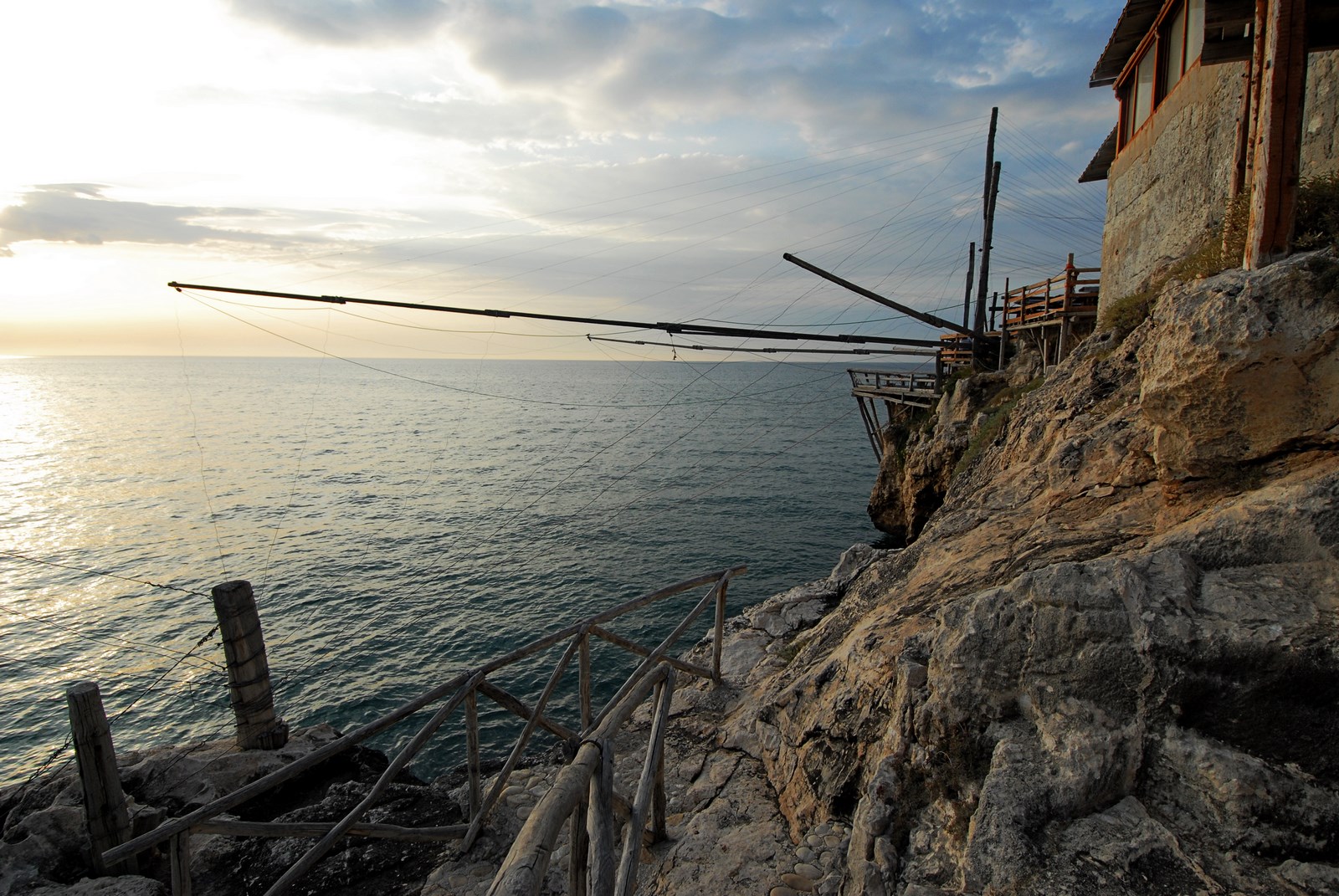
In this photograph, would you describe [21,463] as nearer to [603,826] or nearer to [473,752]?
[473,752]

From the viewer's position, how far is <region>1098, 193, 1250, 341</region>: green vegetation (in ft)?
24.8

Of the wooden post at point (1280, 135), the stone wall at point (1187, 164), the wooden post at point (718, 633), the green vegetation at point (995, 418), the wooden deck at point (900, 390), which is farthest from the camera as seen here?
the wooden deck at point (900, 390)

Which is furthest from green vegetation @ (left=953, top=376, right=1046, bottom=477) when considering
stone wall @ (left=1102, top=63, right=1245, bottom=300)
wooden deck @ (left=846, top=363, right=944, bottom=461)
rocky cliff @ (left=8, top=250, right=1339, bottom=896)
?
rocky cliff @ (left=8, top=250, right=1339, bottom=896)

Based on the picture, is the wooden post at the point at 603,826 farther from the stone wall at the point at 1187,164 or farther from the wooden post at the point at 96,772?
the stone wall at the point at 1187,164

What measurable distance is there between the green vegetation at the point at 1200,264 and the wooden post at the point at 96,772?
13.2 meters

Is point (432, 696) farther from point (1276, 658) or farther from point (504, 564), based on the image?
point (504, 564)

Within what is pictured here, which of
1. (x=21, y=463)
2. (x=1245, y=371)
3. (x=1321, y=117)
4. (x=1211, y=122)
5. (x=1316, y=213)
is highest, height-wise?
(x=1211, y=122)

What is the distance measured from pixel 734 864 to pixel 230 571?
26590mm

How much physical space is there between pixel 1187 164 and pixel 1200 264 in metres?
5.10

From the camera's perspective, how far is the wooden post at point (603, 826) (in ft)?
11.1

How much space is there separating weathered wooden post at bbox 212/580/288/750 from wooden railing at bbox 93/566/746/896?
2.94 metres

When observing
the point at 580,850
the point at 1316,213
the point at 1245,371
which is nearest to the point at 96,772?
the point at 580,850

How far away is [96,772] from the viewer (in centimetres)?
666

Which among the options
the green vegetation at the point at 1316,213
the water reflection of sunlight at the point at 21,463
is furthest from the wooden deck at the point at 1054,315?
the water reflection of sunlight at the point at 21,463
